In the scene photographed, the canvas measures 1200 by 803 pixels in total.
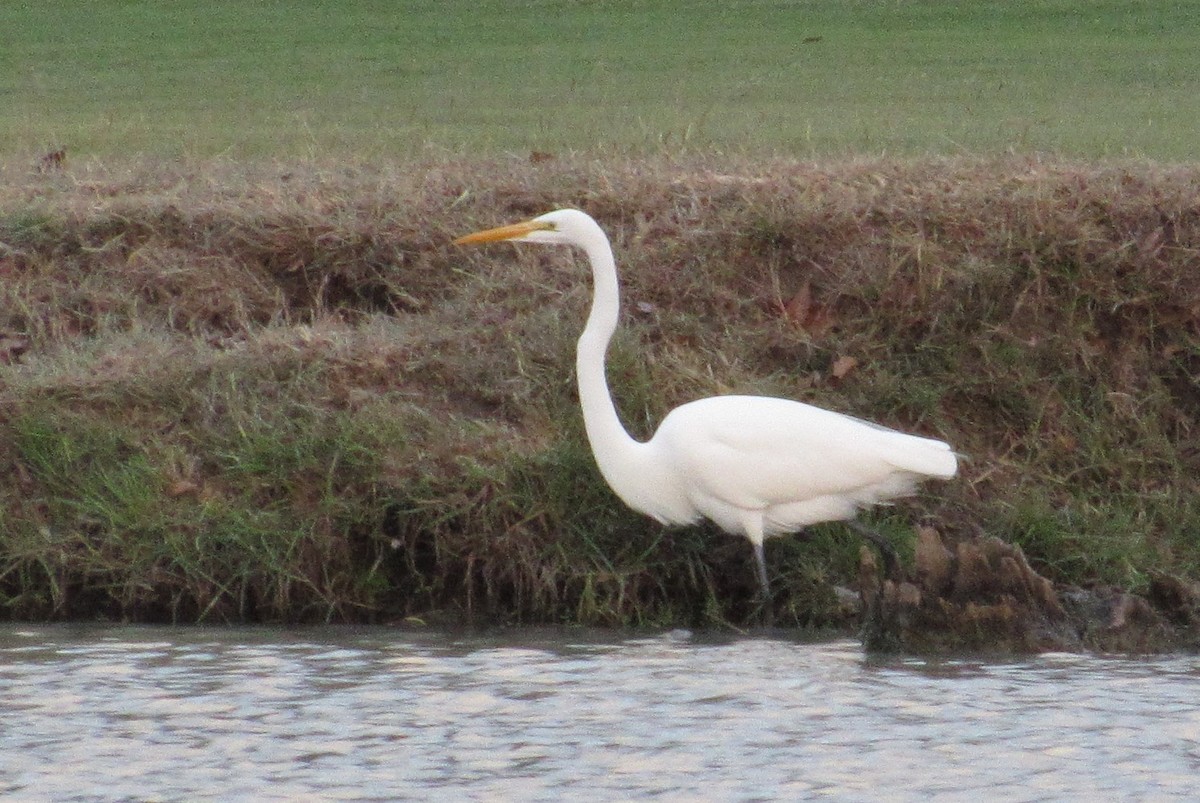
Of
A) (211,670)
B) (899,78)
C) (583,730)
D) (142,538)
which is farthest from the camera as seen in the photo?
(899,78)

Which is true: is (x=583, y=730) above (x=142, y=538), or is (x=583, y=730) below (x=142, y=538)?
below

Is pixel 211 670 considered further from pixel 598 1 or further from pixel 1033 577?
pixel 598 1

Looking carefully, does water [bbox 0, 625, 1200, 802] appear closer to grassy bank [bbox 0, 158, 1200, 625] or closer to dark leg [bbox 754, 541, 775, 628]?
dark leg [bbox 754, 541, 775, 628]

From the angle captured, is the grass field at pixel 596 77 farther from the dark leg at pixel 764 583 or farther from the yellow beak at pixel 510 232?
the dark leg at pixel 764 583

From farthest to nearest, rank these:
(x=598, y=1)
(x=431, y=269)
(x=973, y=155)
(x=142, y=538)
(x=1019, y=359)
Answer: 1. (x=598, y=1)
2. (x=973, y=155)
3. (x=431, y=269)
4. (x=1019, y=359)
5. (x=142, y=538)

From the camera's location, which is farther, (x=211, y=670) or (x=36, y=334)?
(x=36, y=334)

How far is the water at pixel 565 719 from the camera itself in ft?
18.4

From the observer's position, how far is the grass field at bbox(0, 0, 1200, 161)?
12094 millimetres

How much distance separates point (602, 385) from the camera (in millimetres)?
7375

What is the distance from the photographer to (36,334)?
8461 mm

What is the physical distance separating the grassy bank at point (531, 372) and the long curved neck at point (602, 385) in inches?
12.2

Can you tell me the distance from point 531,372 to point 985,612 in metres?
2.13

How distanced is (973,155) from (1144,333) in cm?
174

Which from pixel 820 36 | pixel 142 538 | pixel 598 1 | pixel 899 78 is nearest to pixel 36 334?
pixel 142 538
